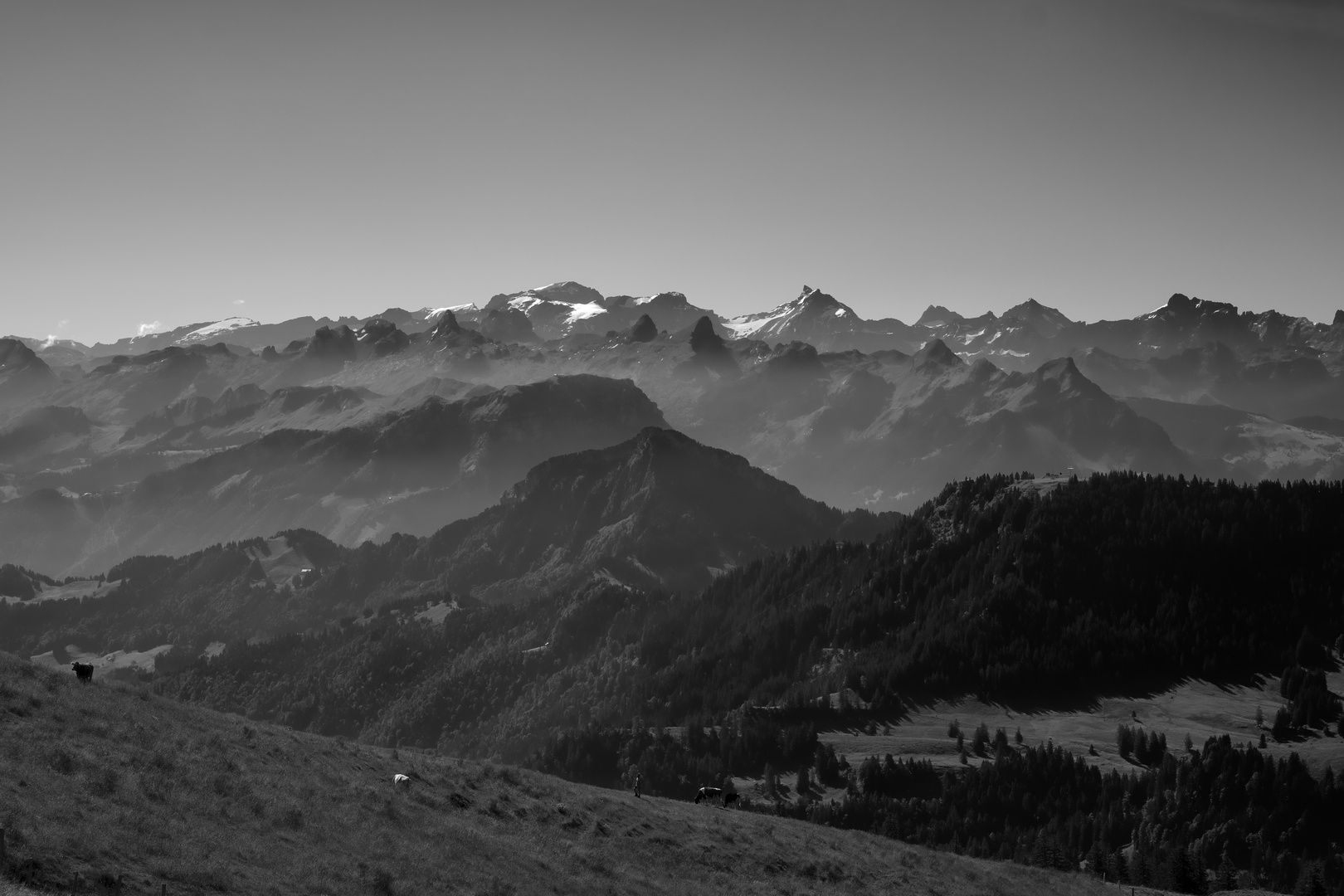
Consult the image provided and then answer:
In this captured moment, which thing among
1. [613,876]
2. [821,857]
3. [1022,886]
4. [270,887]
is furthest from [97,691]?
[1022,886]

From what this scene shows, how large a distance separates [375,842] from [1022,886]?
6258 cm

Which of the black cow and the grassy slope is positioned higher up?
the grassy slope

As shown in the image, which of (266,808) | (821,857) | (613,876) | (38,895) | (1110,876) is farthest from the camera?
(1110,876)

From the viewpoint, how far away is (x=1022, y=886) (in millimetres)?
106812

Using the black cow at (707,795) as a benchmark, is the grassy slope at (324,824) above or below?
above

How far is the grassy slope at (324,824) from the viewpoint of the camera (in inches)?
2197

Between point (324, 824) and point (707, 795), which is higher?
point (324, 824)

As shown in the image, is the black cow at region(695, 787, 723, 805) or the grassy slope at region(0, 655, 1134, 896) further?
the black cow at region(695, 787, 723, 805)

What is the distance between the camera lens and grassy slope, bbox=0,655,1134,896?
55812mm

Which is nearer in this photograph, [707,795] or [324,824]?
[324,824]

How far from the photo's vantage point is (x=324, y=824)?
67.3 metres

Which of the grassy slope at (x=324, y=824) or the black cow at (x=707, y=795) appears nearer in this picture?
the grassy slope at (x=324, y=824)

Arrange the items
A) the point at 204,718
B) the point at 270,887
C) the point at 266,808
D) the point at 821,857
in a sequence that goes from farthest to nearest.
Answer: the point at 821,857 < the point at 204,718 < the point at 266,808 < the point at 270,887

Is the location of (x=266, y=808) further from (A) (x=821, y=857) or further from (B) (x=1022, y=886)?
(B) (x=1022, y=886)
